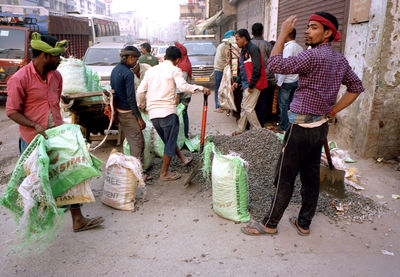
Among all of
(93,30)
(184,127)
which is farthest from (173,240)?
(93,30)

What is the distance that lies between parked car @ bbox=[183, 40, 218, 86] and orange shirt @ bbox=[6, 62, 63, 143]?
9.52m

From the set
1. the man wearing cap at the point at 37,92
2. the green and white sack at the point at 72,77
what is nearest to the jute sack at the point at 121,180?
the man wearing cap at the point at 37,92

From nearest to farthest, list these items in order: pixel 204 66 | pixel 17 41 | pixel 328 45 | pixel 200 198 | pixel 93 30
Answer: pixel 328 45, pixel 200 198, pixel 17 41, pixel 204 66, pixel 93 30

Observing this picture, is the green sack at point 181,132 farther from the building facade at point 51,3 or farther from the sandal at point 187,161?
the building facade at point 51,3

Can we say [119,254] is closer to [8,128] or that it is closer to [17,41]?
[8,128]

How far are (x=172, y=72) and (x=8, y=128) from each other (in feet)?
17.8

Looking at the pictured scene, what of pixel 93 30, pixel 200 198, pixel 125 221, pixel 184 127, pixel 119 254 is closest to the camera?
pixel 119 254

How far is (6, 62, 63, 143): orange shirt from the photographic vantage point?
9.09ft

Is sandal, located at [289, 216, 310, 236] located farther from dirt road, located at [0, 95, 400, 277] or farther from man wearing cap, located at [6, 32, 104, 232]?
man wearing cap, located at [6, 32, 104, 232]

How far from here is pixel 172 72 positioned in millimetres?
4078

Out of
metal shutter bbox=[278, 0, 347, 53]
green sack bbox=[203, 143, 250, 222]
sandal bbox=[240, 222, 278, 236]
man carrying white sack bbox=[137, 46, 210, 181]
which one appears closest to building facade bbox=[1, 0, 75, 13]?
metal shutter bbox=[278, 0, 347, 53]

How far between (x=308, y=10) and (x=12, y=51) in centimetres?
851

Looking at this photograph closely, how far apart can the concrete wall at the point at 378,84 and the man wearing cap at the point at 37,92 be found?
4.30 m

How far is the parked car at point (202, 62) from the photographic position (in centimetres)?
1241
